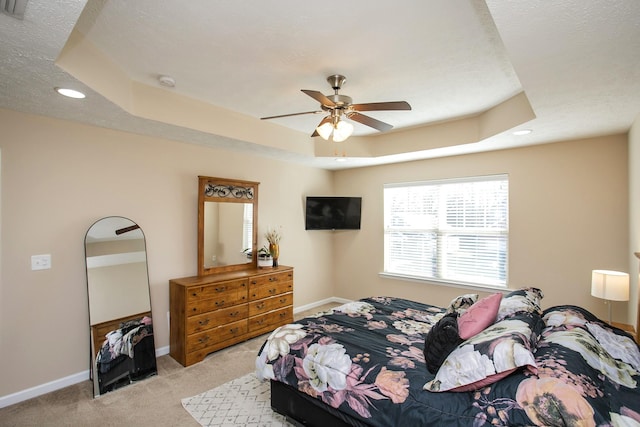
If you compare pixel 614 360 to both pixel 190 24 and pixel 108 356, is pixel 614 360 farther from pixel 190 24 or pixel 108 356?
pixel 108 356

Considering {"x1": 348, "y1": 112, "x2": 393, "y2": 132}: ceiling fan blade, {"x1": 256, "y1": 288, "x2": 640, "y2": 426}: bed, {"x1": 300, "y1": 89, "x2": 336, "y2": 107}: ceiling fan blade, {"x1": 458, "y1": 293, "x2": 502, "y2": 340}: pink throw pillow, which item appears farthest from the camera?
{"x1": 348, "y1": 112, "x2": 393, "y2": 132}: ceiling fan blade

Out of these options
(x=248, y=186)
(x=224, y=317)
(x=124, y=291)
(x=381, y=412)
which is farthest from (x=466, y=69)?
(x=124, y=291)

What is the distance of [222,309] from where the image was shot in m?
3.71

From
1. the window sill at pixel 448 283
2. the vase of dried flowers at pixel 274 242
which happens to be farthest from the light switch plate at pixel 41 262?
the window sill at pixel 448 283

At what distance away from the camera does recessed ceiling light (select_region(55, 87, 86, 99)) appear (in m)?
2.35

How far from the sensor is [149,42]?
2.25 meters

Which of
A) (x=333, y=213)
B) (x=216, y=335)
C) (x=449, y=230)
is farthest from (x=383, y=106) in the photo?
(x=333, y=213)

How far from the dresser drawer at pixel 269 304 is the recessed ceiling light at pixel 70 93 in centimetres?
276

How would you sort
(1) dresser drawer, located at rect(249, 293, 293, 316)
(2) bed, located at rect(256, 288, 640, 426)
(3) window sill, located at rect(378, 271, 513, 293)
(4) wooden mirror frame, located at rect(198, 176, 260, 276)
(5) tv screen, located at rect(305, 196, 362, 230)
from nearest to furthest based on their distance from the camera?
1. (2) bed, located at rect(256, 288, 640, 426)
2. (4) wooden mirror frame, located at rect(198, 176, 260, 276)
3. (1) dresser drawer, located at rect(249, 293, 293, 316)
4. (3) window sill, located at rect(378, 271, 513, 293)
5. (5) tv screen, located at rect(305, 196, 362, 230)

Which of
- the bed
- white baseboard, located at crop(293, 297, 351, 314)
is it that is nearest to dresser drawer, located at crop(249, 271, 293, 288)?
white baseboard, located at crop(293, 297, 351, 314)

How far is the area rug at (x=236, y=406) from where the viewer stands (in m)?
2.46

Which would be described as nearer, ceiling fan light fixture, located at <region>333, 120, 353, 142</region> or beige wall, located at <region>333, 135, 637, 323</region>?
ceiling fan light fixture, located at <region>333, 120, 353, 142</region>

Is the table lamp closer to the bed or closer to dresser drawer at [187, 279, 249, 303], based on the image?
the bed

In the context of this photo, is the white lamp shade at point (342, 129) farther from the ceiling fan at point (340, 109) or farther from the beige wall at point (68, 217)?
the beige wall at point (68, 217)
